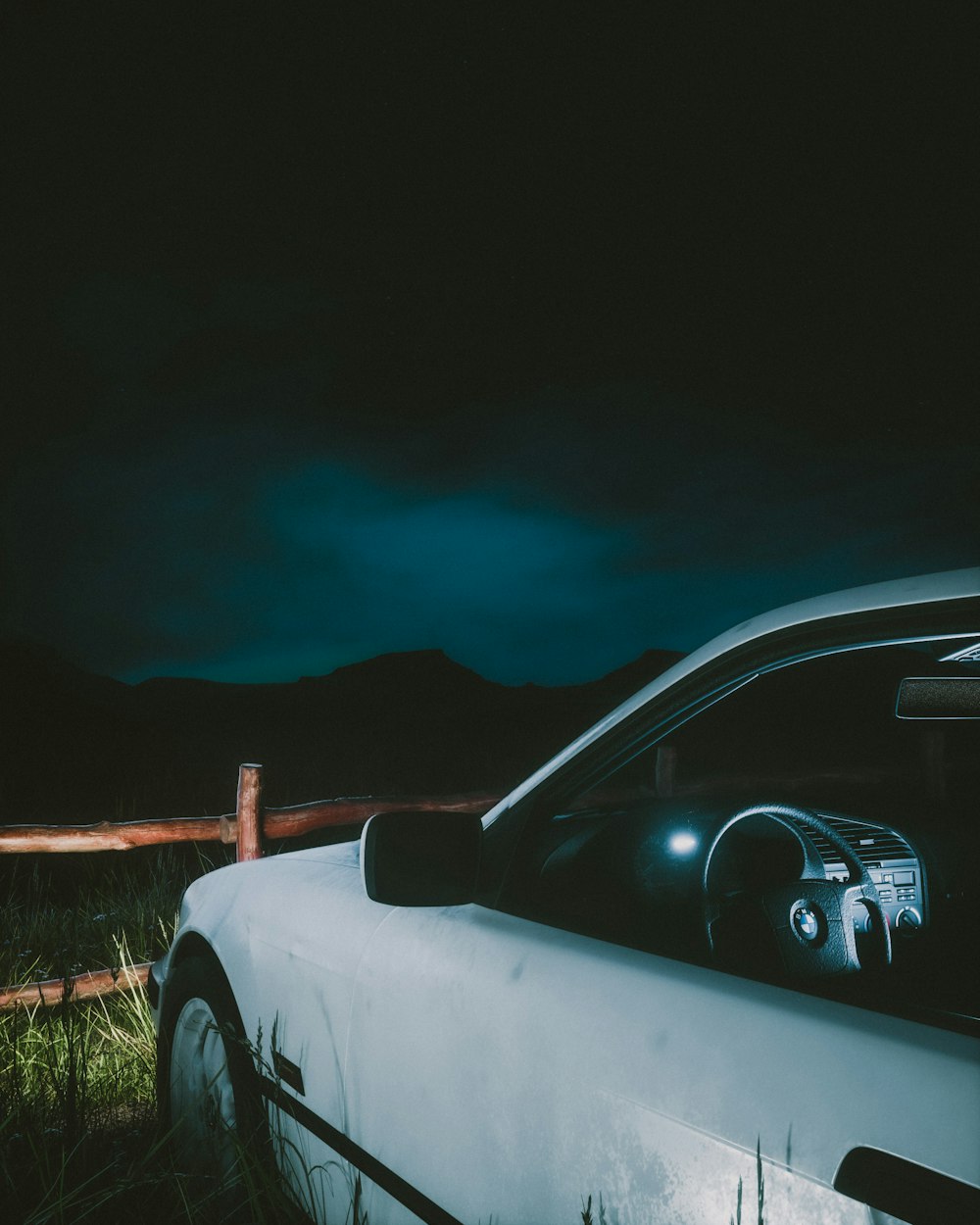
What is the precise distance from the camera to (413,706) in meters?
94.8

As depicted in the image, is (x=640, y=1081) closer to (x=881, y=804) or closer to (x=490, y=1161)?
(x=490, y=1161)

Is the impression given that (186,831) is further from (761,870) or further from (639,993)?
(639,993)

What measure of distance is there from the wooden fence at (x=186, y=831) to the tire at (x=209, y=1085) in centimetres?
178

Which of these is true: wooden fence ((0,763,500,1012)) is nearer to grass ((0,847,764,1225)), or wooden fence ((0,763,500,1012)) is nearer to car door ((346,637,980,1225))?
grass ((0,847,764,1225))

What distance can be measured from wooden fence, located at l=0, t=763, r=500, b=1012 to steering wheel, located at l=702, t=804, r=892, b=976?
2.91 meters

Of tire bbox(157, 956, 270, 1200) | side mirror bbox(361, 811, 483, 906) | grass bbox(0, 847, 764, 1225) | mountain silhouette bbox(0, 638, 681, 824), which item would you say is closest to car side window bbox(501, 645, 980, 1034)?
side mirror bbox(361, 811, 483, 906)

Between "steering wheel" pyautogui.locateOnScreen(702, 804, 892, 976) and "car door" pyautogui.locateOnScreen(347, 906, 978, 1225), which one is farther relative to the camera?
"steering wheel" pyautogui.locateOnScreen(702, 804, 892, 976)

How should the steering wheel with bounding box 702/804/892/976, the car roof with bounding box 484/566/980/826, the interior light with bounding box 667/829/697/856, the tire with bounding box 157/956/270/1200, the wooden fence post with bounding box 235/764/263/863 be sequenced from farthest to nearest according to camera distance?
the wooden fence post with bounding box 235/764/263/863, the tire with bounding box 157/956/270/1200, the interior light with bounding box 667/829/697/856, the steering wheel with bounding box 702/804/892/976, the car roof with bounding box 484/566/980/826

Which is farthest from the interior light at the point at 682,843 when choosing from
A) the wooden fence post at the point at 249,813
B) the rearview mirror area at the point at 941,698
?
the wooden fence post at the point at 249,813

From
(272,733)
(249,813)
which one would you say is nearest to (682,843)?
(249,813)

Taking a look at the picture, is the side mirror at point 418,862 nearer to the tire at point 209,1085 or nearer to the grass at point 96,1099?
the grass at point 96,1099

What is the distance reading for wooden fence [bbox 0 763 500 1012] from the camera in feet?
13.3

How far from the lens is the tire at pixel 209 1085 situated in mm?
1955

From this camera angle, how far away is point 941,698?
4.26 ft
